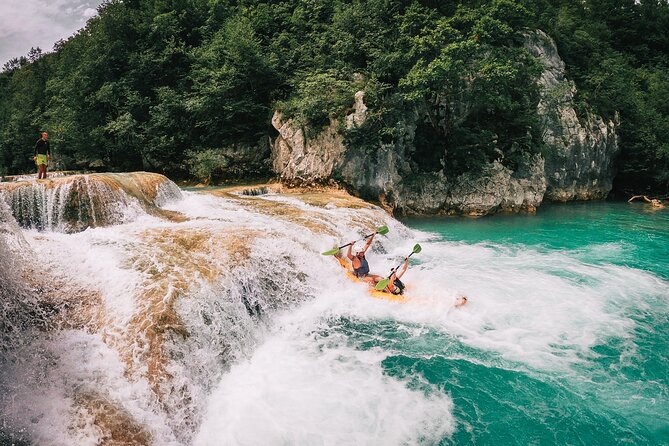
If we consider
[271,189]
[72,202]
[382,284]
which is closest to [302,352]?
[382,284]

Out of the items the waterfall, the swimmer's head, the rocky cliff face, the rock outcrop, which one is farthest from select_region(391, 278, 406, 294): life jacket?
the rock outcrop

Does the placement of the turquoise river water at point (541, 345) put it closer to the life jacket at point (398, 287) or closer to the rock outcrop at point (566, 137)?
the life jacket at point (398, 287)

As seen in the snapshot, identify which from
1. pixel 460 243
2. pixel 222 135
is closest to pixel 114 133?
pixel 222 135

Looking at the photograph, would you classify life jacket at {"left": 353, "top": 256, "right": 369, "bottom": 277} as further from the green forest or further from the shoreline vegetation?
the green forest

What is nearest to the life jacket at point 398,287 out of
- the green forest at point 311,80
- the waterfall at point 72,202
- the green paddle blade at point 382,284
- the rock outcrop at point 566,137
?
the green paddle blade at point 382,284

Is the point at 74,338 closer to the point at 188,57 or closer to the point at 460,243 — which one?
the point at 460,243
